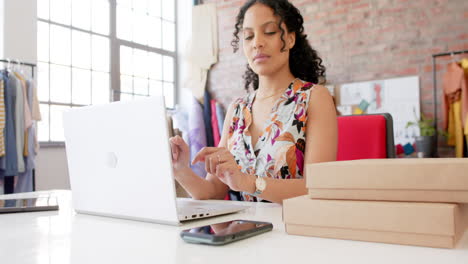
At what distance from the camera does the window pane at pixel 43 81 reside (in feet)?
13.7

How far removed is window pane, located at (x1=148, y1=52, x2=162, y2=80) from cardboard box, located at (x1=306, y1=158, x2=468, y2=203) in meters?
5.01

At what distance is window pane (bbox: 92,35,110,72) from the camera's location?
479 centimetres

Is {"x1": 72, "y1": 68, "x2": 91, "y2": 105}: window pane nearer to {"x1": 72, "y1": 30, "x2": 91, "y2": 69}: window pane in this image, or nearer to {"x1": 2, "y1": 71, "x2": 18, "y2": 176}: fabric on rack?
{"x1": 72, "y1": 30, "x2": 91, "y2": 69}: window pane

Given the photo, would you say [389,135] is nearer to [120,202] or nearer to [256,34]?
[256,34]

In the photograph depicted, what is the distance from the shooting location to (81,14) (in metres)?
4.66

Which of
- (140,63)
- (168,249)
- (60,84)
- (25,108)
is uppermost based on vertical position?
(140,63)

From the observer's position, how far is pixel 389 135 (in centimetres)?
148

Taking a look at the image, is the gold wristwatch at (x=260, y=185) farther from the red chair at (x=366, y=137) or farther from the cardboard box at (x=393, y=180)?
the red chair at (x=366, y=137)

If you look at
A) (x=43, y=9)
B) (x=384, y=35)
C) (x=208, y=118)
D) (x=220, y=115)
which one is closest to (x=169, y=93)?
(x=208, y=118)

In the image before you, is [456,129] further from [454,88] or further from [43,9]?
[43,9]

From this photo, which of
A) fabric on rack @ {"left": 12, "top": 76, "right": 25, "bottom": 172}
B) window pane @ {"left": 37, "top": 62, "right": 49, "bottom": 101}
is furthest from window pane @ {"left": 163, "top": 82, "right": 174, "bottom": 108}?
fabric on rack @ {"left": 12, "top": 76, "right": 25, "bottom": 172}

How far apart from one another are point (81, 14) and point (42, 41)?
62 centimetres

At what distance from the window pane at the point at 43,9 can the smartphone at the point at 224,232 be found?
419 cm

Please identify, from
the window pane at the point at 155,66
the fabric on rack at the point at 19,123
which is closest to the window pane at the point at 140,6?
the window pane at the point at 155,66
